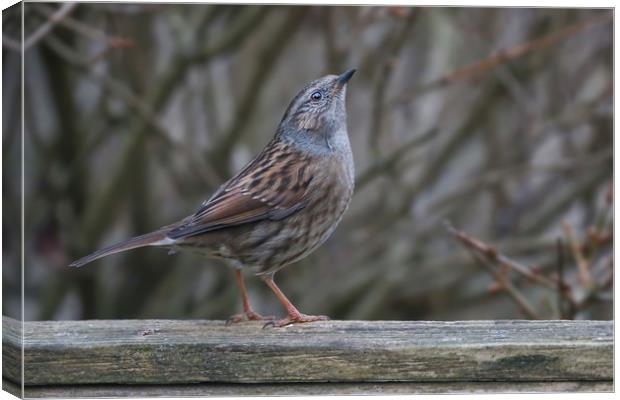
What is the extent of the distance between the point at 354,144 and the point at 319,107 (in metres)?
1.67

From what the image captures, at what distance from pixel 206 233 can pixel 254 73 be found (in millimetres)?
1724

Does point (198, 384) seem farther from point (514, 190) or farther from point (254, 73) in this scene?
point (514, 190)

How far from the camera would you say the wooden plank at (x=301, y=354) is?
3.64m

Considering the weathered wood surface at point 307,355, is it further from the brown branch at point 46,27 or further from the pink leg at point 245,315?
the brown branch at point 46,27

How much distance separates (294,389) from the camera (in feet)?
12.2

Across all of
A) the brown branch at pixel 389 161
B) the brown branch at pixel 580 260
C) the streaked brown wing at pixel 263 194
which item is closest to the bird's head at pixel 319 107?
the streaked brown wing at pixel 263 194

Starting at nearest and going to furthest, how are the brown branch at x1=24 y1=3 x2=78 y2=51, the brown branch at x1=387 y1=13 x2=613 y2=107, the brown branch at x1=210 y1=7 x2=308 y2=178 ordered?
the brown branch at x1=24 y1=3 x2=78 y2=51
the brown branch at x1=387 y1=13 x2=613 y2=107
the brown branch at x1=210 y1=7 x2=308 y2=178

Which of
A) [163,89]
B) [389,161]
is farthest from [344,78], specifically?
[163,89]

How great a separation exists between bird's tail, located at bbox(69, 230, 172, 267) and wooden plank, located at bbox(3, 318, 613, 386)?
0.25m

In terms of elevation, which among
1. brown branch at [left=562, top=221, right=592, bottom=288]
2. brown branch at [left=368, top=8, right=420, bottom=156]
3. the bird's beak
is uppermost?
the bird's beak

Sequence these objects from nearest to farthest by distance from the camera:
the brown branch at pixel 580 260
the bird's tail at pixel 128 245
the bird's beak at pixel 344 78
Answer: the bird's tail at pixel 128 245 → the bird's beak at pixel 344 78 → the brown branch at pixel 580 260

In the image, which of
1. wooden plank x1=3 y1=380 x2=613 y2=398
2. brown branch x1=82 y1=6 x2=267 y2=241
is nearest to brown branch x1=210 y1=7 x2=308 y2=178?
brown branch x1=82 y1=6 x2=267 y2=241

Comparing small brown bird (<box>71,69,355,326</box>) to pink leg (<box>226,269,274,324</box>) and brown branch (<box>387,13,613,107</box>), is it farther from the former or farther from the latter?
brown branch (<box>387,13,613,107</box>)

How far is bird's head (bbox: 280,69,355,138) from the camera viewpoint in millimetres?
3916
